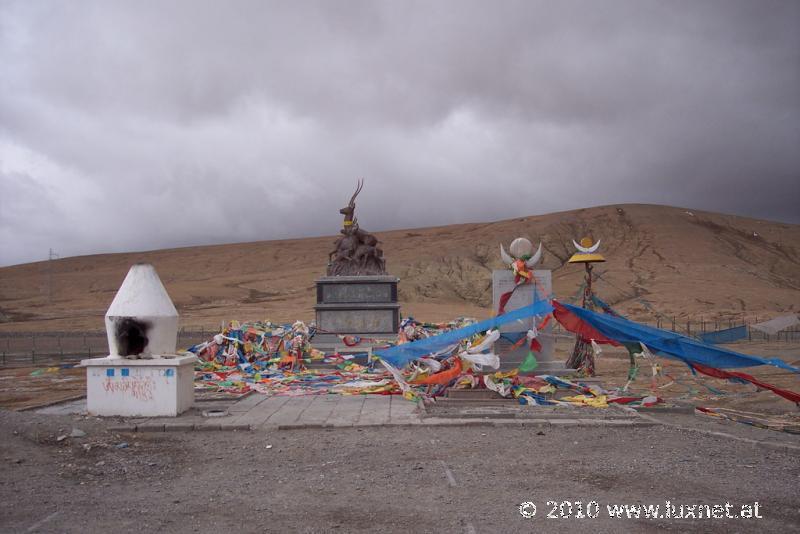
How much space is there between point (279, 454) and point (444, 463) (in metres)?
2.02

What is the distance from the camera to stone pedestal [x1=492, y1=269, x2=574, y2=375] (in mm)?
13812

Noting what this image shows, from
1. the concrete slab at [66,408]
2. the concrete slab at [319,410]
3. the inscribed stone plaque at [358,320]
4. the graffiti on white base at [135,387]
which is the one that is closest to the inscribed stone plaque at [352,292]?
the inscribed stone plaque at [358,320]

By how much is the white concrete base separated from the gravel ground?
0.77 m

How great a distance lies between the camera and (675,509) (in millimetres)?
5488

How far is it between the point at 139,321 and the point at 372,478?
5.24 meters

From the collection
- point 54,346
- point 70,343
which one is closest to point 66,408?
point 54,346

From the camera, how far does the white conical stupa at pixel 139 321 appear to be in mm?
9719

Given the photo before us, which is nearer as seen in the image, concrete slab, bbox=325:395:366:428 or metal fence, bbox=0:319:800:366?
concrete slab, bbox=325:395:366:428

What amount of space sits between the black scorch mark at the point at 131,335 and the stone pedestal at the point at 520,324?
290 inches

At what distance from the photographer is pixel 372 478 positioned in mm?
6461

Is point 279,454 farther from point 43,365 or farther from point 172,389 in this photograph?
point 43,365

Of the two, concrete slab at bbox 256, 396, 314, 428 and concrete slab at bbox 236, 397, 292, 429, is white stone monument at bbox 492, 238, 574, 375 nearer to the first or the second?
concrete slab at bbox 256, 396, 314, 428

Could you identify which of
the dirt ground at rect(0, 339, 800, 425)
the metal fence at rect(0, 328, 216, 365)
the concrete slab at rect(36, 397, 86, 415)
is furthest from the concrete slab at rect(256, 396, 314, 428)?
the metal fence at rect(0, 328, 216, 365)

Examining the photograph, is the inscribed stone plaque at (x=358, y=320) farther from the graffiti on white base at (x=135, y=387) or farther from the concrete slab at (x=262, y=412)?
the graffiti on white base at (x=135, y=387)
